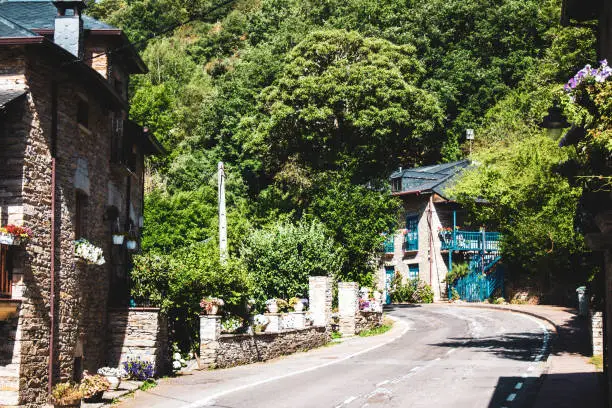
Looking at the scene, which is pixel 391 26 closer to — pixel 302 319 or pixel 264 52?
Answer: pixel 264 52

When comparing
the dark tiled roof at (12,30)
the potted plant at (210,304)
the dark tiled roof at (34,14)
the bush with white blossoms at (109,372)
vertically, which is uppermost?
the dark tiled roof at (34,14)

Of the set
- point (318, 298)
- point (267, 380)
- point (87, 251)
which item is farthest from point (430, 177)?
point (87, 251)

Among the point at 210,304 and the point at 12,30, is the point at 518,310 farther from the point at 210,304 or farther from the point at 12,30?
the point at 12,30

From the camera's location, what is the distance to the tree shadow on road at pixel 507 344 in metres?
23.1

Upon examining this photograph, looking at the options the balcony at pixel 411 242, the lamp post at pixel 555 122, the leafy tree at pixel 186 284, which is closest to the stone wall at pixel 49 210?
the leafy tree at pixel 186 284

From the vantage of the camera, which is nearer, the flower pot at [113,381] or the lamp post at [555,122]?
the lamp post at [555,122]

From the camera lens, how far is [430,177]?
51219 millimetres

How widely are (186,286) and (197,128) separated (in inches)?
1452

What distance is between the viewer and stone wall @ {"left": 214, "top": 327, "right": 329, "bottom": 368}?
21734 mm

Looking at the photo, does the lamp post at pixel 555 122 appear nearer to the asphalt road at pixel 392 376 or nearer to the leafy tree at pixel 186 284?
the asphalt road at pixel 392 376

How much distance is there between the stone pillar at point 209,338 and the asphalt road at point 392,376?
400 mm

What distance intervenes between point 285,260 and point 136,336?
11.1 metres

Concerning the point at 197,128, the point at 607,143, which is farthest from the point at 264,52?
the point at 607,143

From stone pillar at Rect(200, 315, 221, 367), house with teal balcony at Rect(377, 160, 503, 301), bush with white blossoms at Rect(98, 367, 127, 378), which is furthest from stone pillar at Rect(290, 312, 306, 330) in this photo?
house with teal balcony at Rect(377, 160, 503, 301)
